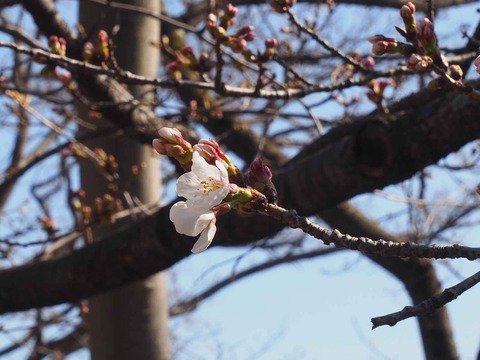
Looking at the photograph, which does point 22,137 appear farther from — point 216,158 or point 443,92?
point 216,158

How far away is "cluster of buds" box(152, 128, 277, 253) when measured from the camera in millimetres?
1257

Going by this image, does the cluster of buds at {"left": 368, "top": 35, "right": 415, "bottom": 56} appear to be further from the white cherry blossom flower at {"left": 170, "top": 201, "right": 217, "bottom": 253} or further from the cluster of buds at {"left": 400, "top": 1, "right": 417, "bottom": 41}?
the white cherry blossom flower at {"left": 170, "top": 201, "right": 217, "bottom": 253}

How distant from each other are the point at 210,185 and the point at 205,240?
0.10m

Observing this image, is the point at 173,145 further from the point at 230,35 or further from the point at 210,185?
the point at 230,35

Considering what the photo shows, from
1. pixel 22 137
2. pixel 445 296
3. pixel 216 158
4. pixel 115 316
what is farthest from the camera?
pixel 22 137

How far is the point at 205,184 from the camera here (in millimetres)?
1263

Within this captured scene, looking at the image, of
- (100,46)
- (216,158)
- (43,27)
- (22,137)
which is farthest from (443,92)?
(22,137)

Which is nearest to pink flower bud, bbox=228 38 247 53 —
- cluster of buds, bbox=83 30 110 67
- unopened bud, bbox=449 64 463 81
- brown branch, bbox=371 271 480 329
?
cluster of buds, bbox=83 30 110 67

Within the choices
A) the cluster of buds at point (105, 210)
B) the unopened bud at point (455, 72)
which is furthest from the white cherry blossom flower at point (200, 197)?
the cluster of buds at point (105, 210)

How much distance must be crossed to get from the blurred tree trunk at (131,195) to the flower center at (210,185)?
6.57 feet

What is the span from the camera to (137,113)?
10.5 feet

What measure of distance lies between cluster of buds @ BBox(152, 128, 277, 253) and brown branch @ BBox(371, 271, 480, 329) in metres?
0.33

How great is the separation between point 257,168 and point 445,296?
410 mm

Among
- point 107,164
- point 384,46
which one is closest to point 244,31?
point 384,46
